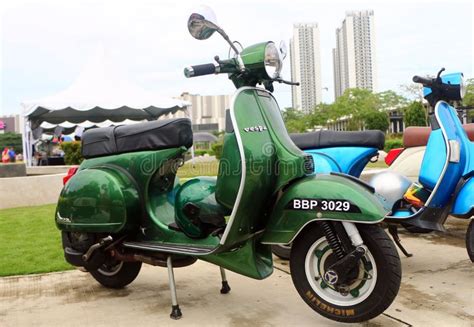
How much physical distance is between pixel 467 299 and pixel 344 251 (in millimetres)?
1190

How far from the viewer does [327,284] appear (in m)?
2.74

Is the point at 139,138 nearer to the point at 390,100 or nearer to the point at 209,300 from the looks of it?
the point at 209,300

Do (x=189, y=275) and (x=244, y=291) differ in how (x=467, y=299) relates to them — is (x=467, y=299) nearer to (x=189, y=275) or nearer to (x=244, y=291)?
(x=244, y=291)

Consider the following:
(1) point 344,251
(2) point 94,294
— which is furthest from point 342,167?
(2) point 94,294

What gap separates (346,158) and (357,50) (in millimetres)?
40547

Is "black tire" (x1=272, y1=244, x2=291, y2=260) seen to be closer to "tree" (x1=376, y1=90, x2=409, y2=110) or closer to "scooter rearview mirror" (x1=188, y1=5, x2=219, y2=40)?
"scooter rearview mirror" (x1=188, y1=5, x2=219, y2=40)

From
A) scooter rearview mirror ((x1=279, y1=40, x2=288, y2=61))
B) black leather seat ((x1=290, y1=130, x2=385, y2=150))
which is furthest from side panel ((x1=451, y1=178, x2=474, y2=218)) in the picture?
scooter rearview mirror ((x1=279, y1=40, x2=288, y2=61))

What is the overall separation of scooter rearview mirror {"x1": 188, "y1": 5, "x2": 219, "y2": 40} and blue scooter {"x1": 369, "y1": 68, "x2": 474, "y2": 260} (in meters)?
1.97

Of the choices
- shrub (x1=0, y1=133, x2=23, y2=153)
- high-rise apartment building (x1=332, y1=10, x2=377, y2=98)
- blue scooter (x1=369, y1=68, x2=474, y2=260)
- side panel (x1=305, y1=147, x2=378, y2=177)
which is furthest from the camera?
shrub (x1=0, y1=133, x2=23, y2=153)

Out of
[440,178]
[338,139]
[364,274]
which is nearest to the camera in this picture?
[364,274]

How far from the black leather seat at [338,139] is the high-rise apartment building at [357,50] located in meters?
A: 39.6

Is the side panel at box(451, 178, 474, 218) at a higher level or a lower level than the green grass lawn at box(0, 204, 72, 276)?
higher

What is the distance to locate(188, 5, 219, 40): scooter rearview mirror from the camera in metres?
2.90

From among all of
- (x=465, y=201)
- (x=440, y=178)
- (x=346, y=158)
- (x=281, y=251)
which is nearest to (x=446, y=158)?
(x=440, y=178)
